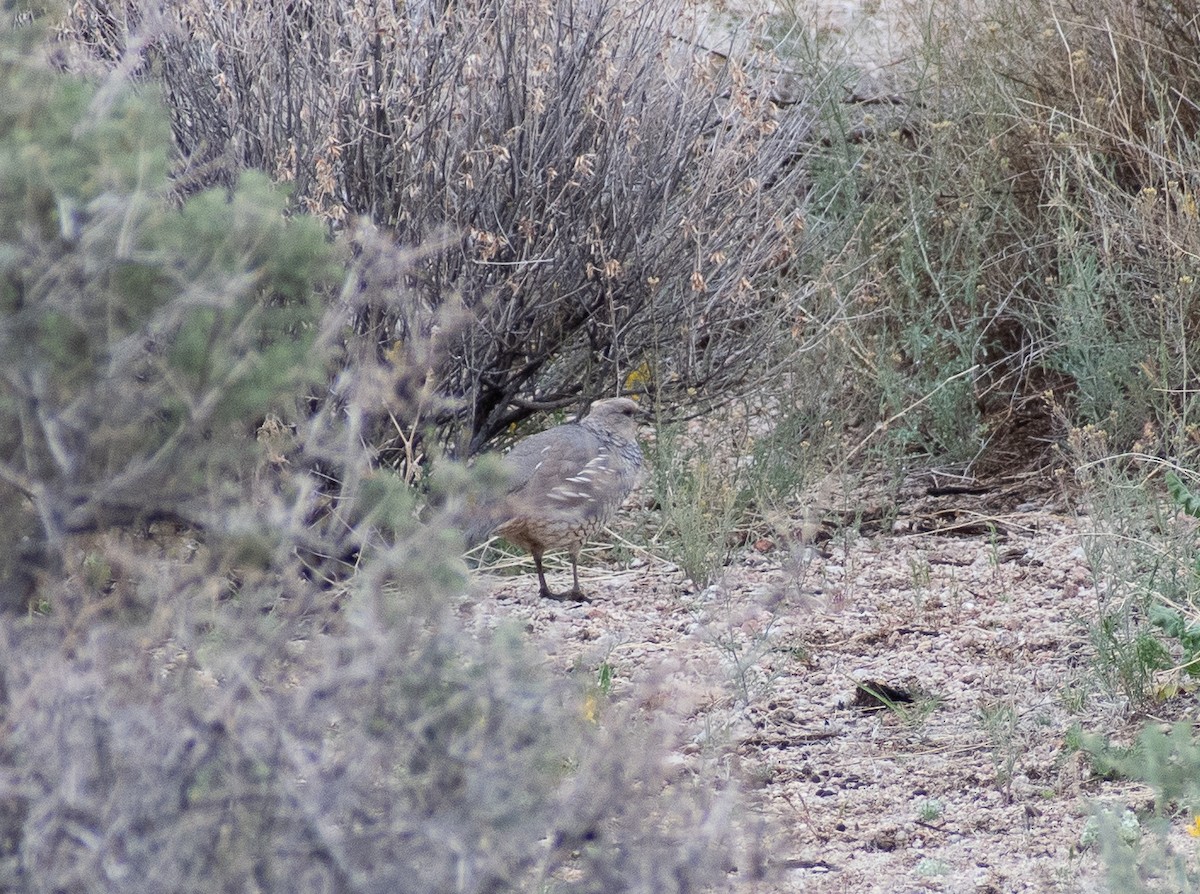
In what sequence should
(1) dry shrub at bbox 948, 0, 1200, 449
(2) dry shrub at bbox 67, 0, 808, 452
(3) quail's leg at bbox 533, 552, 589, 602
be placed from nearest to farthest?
(2) dry shrub at bbox 67, 0, 808, 452 → (3) quail's leg at bbox 533, 552, 589, 602 → (1) dry shrub at bbox 948, 0, 1200, 449

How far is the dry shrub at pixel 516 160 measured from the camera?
4738 millimetres

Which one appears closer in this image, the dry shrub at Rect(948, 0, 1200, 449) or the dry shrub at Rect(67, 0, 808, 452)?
the dry shrub at Rect(67, 0, 808, 452)

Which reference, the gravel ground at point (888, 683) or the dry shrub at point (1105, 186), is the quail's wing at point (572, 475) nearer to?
the gravel ground at point (888, 683)

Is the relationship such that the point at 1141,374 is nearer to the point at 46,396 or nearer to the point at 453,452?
the point at 453,452

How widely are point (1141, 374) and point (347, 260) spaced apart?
314 centimetres

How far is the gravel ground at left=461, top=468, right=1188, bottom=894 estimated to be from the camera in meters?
3.18

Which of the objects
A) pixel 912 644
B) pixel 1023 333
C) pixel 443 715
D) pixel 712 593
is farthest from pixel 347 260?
pixel 1023 333

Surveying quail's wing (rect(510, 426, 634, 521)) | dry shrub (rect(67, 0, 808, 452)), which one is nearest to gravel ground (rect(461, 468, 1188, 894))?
quail's wing (rect(510, 426, 634, 521))

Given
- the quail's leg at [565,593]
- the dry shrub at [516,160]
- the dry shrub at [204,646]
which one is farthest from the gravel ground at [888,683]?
the dry shrub at [516,160]

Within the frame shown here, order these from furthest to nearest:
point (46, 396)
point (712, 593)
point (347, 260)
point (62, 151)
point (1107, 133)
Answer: point (1107, 133), point (712, 593), point (347, 260), point (62, 151), point (46, 396)

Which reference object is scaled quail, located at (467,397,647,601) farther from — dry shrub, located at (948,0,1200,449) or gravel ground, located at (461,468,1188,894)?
dry shrub, located at (948,0,1200,449)

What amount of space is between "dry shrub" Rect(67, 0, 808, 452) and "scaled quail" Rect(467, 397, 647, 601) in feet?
0.90

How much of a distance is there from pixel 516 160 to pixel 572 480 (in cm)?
109

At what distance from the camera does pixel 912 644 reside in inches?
178
